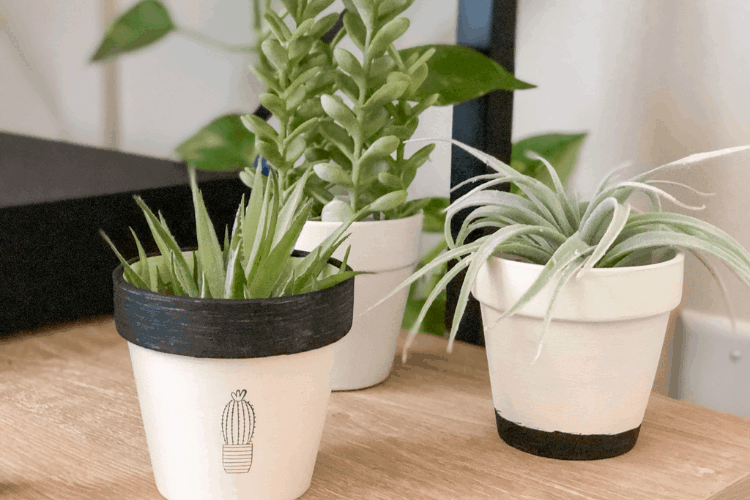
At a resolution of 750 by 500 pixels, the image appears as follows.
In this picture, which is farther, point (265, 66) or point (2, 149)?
point (2, 149)

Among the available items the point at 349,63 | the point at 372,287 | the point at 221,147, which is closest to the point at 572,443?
the point at 372,287

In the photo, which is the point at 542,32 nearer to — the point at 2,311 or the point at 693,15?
the point at 693,15

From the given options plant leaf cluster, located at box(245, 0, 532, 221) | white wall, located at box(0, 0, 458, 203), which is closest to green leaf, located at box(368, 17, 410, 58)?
plant leaf cluster, located at box(245, 0, 532, 221)

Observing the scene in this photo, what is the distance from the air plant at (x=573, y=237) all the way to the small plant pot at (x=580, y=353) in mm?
15

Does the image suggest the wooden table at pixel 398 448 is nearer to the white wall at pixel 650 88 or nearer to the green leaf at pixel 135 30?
the white wall at pixel 650 88

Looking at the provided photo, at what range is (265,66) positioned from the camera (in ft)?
2.30

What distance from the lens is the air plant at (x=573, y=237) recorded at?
0.45 meters

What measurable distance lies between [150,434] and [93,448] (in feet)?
0.32

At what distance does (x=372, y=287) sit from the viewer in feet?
2.02

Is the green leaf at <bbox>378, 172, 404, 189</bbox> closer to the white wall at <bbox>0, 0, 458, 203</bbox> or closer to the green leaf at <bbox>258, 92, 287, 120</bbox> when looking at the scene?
the green leaf at <bbox>258, 92, 287, 120</bbox>

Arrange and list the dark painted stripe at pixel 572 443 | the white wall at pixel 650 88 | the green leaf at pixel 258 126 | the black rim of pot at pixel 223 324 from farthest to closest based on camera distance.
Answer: the white wall at pixel 650 88, the green leaf at pixel 258 126, the dark painted stripe at pixel 572 443, the black rim of pot at pixel 223 324

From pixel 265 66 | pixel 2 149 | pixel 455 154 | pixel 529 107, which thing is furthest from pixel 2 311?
pixel 529 107

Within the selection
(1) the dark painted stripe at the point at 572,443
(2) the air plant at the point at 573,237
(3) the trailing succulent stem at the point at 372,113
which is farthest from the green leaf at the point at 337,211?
(1) the dark painted stripe at the point at 572,443

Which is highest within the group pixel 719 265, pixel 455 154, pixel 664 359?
pixel 455 154
